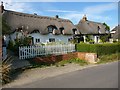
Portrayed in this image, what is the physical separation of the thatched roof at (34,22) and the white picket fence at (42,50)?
1142 centimetres

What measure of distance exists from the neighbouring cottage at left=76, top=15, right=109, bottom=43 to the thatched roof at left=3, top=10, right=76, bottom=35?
5.45 meters

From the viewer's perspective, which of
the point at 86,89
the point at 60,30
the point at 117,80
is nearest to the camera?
the point at 86,89

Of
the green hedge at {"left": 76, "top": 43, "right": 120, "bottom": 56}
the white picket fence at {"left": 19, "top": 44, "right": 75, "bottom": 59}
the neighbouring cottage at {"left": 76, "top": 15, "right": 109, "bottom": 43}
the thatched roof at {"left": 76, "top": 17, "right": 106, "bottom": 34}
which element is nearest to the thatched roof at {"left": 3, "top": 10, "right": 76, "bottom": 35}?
the neighbouring cottage at {"left": 76, "top": 15, "right": 109, "bottom": 43}

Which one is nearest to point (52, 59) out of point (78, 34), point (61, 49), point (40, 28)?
point (61, 49)

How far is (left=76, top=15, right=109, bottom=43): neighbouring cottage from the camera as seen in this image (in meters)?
45.7

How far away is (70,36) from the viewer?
4028 centimetres

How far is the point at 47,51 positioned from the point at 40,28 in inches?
615

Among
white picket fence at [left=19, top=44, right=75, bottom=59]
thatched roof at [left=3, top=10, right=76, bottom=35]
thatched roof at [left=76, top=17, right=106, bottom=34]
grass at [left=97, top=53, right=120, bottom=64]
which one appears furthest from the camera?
thatched roof at [left=76, top=17, right=106, bottom=34]

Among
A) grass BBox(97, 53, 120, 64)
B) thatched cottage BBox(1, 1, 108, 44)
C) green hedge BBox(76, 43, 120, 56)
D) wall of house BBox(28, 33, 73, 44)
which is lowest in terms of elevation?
grass BBox(97, 53, 120, 64)

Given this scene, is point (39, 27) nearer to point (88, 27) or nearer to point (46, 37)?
point (46, 37)

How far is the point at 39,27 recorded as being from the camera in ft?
113

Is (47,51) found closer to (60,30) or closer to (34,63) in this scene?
(34,63)

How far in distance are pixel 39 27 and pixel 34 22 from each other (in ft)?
3.96

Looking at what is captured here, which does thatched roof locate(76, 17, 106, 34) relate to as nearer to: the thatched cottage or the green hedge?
the thatched cottage
